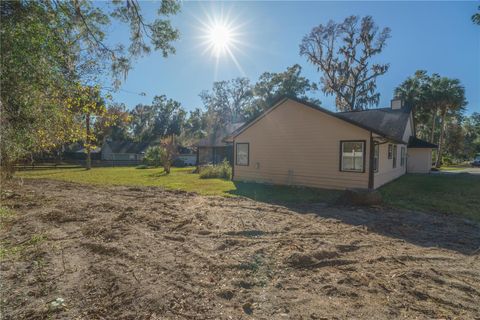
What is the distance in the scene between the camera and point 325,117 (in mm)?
10969

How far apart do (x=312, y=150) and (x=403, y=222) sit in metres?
5.83

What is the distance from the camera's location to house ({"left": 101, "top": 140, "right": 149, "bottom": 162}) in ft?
143

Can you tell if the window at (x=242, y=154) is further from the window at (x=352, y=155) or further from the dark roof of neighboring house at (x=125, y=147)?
the dark roof of neighboring house at (x=125, y=147)

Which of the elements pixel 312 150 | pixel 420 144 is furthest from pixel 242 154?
pixel 420 144

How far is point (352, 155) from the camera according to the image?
10.5 metres

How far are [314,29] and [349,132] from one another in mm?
20617

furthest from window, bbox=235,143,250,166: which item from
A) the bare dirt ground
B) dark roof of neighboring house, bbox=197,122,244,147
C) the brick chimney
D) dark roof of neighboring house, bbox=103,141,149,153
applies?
dark roof of neighboring house, bbox=103,141,149,153

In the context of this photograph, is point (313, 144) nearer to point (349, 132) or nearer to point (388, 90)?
point (349, 132)

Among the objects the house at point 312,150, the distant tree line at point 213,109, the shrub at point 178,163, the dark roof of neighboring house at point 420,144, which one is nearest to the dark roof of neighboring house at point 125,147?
the distant tree line at point 213,109

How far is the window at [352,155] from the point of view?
10203mm

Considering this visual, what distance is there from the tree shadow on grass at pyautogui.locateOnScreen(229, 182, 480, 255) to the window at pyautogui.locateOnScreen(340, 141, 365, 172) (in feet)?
7.72

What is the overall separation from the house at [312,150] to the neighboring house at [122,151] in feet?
112

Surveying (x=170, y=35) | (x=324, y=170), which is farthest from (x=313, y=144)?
(x=170, y=35)

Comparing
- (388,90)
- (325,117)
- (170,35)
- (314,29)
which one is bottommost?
(325,117)
